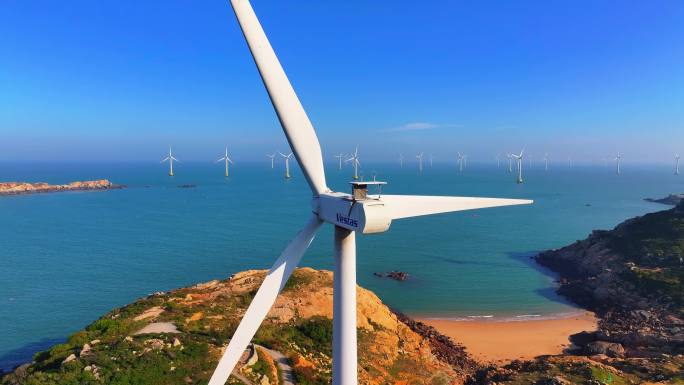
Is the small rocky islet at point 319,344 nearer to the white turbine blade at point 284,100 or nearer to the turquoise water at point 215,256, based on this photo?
the turquoise water at point 215,256

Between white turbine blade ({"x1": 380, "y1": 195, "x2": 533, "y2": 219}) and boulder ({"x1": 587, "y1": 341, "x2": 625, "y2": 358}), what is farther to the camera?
boulder ({"x1": 587, "y1": 341, "x2": 625, "y2": 358})

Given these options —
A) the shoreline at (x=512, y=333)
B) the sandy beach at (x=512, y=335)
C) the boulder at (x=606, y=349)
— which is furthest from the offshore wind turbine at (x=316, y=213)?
the boulder at (x=606, y=349)

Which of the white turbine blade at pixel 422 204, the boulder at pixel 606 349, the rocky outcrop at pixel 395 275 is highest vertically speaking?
the white turbine blade at pixel 422 204

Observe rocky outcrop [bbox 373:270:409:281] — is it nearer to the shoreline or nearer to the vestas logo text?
the shoreline

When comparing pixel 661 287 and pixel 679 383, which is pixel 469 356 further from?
pixel 661 287

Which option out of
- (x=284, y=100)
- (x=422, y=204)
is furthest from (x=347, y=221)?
(x=284, y=100)

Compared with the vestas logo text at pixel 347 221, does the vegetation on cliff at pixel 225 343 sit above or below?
below

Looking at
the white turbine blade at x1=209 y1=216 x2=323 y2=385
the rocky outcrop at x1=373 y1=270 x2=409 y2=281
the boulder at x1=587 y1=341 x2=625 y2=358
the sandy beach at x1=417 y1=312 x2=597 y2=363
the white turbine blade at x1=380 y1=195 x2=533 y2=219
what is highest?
the white turbine blade at x1=380 y1=195 x2=533 y2=219

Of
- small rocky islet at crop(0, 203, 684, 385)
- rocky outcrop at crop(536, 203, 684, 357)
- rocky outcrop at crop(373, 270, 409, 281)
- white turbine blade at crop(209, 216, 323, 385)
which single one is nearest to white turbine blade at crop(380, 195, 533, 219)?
white turbine blade at crop(209, 216, 323, 385)
